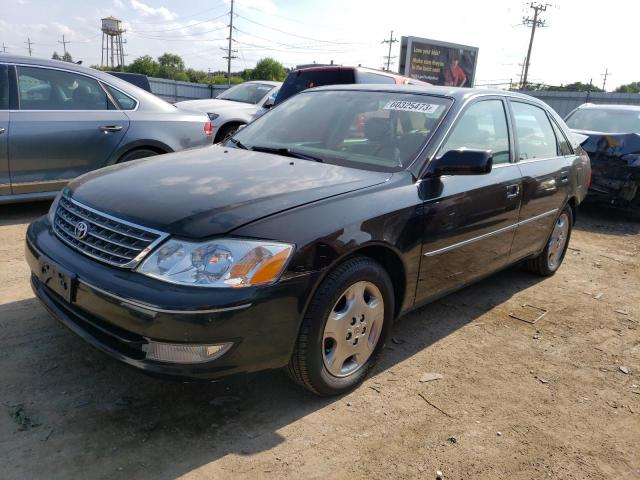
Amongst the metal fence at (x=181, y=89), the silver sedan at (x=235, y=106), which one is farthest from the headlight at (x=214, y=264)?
the metal fence at (x=181, y=89)

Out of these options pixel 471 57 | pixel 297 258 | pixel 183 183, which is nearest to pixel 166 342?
pixel 297 258

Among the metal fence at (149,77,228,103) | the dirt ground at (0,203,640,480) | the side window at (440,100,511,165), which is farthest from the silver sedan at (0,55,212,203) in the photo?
the metal fence at (149,77,228,103)

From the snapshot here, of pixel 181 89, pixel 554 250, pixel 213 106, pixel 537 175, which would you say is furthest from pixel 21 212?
pixel 181 89

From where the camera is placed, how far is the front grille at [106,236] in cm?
230

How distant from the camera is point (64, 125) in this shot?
17.4 feet

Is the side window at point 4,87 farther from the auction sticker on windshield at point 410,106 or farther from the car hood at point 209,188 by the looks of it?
the auction sticker on windshield at point 410,106

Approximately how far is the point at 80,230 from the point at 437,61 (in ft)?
70.0

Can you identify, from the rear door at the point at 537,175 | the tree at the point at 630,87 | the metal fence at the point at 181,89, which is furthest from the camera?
the tree at the point at 630,87

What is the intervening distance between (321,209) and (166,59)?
10610cm

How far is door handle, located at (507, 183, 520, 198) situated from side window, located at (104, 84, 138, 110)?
13.5 feet

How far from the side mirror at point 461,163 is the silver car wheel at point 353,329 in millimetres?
825

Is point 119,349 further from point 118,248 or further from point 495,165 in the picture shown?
point 495,165

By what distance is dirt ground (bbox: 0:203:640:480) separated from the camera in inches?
90.2

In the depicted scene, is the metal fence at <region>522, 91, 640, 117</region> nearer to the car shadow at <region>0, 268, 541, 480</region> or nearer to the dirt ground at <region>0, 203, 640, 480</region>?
the dirt ground at <region>0, 203, 640, 480</region>
